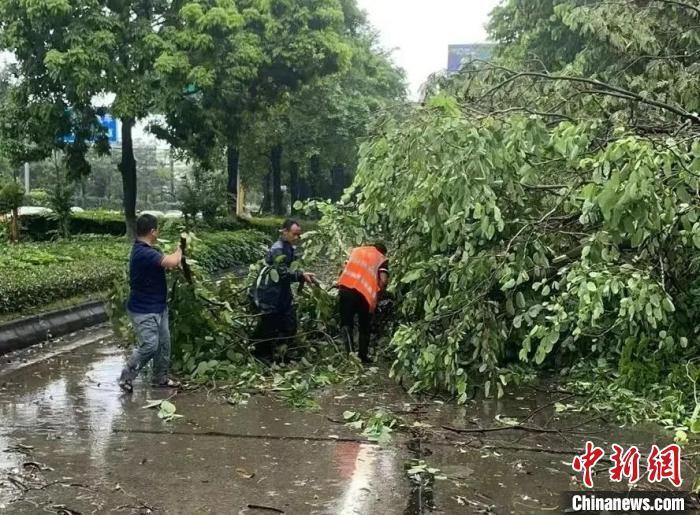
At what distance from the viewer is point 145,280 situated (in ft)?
20.1

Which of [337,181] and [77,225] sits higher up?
[337,181]

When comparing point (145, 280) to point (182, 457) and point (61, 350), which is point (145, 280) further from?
point (61, 350)

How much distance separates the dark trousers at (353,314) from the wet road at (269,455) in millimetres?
896

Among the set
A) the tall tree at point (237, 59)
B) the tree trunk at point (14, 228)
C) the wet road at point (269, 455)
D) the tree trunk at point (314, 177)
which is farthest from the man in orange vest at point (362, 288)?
the tree trunk at point (314, 177)

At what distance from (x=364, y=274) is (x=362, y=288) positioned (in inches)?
5.6

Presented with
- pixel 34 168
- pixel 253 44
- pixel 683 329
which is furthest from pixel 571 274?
pixel 34 168

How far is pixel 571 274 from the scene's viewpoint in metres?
5.50

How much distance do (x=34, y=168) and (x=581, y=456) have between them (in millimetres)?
50113

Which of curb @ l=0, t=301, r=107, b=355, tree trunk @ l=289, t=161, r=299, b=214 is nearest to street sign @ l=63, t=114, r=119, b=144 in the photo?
curb @ l=0, t=301, r=107, b=355

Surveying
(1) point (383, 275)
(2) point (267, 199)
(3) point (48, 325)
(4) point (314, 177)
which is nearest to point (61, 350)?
(3) point (48, 325)

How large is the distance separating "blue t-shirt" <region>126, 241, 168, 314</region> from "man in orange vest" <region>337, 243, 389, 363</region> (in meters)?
1.85

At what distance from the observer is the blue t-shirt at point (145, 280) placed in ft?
19.9

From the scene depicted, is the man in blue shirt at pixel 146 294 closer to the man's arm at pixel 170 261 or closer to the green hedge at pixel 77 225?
the man's arm at pixel 170 261

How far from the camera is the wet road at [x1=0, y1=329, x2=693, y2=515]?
12.8 ft
